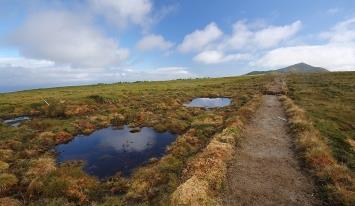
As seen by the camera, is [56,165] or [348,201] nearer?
[348,201]

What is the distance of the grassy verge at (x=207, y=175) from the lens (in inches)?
635

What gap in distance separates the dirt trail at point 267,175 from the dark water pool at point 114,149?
33.8ft

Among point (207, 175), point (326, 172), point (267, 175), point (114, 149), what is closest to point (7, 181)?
point (114, 149)

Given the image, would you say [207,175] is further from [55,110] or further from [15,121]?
[15,121]

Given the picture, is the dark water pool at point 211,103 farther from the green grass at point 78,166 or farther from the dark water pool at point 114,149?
the dark water pool at point 114,149

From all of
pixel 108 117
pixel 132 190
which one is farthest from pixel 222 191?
pixel 108 117

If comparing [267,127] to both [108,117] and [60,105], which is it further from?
[60,105]

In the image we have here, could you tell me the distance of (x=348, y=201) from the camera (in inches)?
605

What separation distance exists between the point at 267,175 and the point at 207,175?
4590mm

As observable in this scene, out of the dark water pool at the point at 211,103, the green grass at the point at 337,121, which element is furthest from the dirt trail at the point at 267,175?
the dark water pool at the point at 211,103

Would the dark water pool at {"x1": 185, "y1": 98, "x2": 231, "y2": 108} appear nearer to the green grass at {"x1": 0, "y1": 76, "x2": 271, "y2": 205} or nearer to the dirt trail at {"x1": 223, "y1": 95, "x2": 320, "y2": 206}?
the green grass at {"x1": 0, "y1": 76, "x2": 271, "y2": 205}

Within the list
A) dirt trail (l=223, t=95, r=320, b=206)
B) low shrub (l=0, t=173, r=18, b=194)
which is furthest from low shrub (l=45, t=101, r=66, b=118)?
dirt trail (l=223, t=95, r=320, b=206)

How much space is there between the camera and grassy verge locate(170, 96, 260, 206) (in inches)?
635

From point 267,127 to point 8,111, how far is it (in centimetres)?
5819
